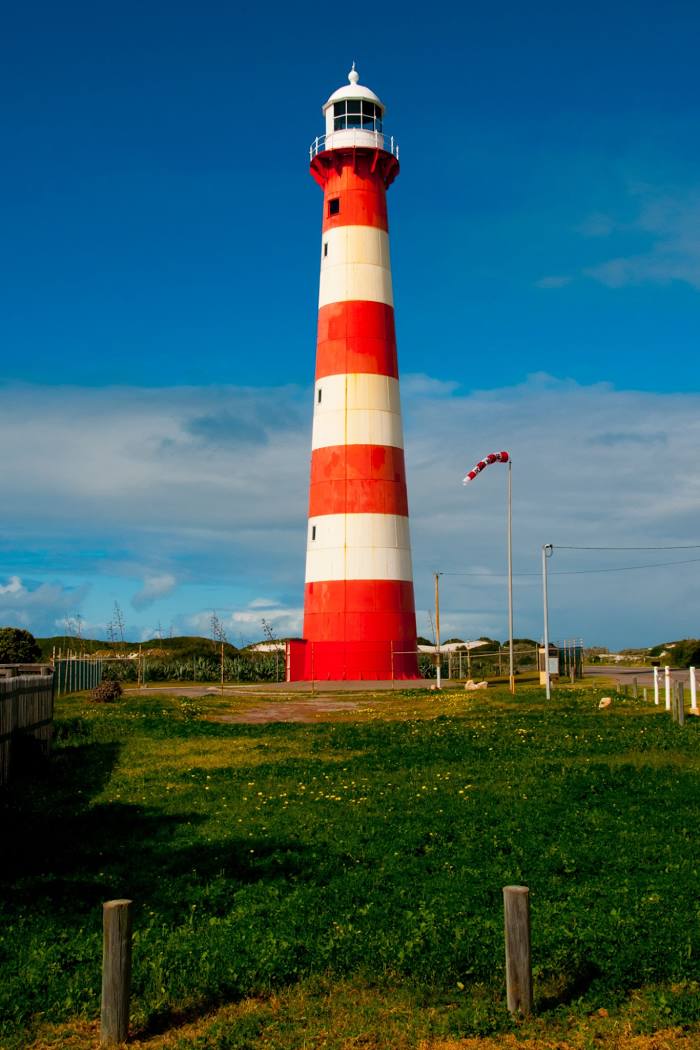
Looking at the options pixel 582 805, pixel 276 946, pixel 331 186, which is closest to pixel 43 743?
pixel 582 805

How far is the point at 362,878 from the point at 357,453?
123ft

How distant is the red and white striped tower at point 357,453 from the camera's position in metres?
49.5

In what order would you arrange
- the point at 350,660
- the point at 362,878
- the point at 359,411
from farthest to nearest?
the point at 359,411
the point at 350,660
the point at 362,878

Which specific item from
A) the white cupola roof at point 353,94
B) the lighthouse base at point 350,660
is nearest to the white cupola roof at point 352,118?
the white cupola roof at point 353,94

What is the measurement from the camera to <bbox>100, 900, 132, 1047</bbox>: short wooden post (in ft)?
28.7

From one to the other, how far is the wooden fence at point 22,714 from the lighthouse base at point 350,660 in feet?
78.8

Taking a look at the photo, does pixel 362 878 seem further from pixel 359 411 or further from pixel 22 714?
pixel 359 411

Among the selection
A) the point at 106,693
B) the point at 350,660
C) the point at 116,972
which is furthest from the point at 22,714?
the point at 350,660

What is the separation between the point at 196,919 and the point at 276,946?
4.58 ft

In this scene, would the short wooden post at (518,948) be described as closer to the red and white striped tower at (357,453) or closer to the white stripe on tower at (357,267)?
the red and white striped tower at (357,453)

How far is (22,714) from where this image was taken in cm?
2311

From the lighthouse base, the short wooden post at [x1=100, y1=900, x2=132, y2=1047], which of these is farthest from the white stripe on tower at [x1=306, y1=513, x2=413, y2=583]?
the short wooden post at [x1=100, y1=900, x2=132, y2=1047]

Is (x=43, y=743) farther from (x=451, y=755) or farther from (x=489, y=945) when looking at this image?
(x=489, y=945)

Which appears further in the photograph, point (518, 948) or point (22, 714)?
point (22, 714)
